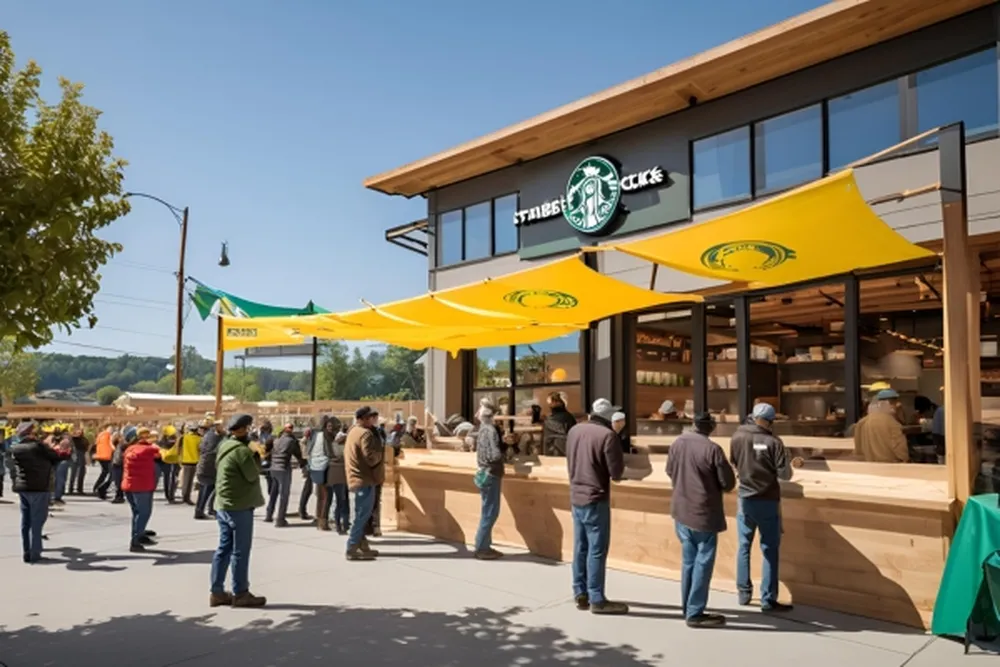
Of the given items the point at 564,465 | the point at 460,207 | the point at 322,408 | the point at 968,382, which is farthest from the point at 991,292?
the point at 322,408

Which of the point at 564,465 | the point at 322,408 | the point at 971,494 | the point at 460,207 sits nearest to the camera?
the point at 971,494

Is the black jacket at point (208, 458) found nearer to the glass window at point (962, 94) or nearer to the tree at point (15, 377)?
the glass window at point (962, 94)

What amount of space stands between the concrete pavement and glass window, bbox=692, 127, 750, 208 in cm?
674

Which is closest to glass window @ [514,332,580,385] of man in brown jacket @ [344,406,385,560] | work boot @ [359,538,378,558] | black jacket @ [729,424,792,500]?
man in brown jacket @ [344,406,385,560]

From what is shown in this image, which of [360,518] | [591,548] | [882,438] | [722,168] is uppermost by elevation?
[722,168]

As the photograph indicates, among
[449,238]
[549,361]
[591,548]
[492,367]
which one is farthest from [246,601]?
[449,238]

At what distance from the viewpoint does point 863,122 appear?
10.6 metres

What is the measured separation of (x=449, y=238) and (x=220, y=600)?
11.3 meters

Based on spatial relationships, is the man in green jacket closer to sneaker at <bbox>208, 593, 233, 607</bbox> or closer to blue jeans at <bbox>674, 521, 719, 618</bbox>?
sneaker at <bbox>208, 593, 233, 607</bbox>

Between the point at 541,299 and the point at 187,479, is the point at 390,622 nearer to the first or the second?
the point at 541,299

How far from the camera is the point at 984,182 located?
30.6 feet

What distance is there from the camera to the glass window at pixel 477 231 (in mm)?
16250

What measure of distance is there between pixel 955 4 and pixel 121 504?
52.8ft

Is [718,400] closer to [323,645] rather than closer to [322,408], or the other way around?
[323,645]
